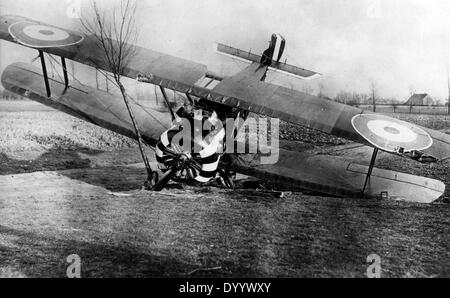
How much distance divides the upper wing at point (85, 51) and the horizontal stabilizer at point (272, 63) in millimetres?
2147

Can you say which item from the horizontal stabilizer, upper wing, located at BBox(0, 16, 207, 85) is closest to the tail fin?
the horizontal stabilizer

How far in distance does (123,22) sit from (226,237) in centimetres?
547

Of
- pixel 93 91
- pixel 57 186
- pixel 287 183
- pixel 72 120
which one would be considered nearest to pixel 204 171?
pixel 287 183

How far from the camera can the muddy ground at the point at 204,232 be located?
4316 mm

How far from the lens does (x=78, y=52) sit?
27.6ft

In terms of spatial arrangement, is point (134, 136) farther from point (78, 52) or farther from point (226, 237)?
point (226, 237)

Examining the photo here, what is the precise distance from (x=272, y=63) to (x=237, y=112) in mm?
2634

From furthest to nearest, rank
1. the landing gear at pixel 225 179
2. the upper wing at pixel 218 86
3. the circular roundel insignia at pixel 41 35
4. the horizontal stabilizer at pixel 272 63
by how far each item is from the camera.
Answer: the horizontal stabilizer at pixel 272 63 → the landing gear at pixel 225 179 → the circular roundel insignia at pixel 41 35 → the upper wing at pixel 218 86

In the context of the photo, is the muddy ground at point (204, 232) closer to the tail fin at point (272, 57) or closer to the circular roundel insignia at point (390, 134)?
the circular roundel insignia at point (390, 134)

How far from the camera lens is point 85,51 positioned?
8453 mm

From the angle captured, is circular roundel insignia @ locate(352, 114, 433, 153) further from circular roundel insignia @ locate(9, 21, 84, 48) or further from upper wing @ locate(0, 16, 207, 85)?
circular roundel insignia @ locate(9, 21, 84, 48)

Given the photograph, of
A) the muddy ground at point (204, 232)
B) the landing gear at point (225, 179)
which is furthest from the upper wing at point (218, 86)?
the landing gear at point (225, 179)

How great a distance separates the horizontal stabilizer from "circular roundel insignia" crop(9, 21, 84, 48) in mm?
3552

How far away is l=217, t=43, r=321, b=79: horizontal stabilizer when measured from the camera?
996cm
